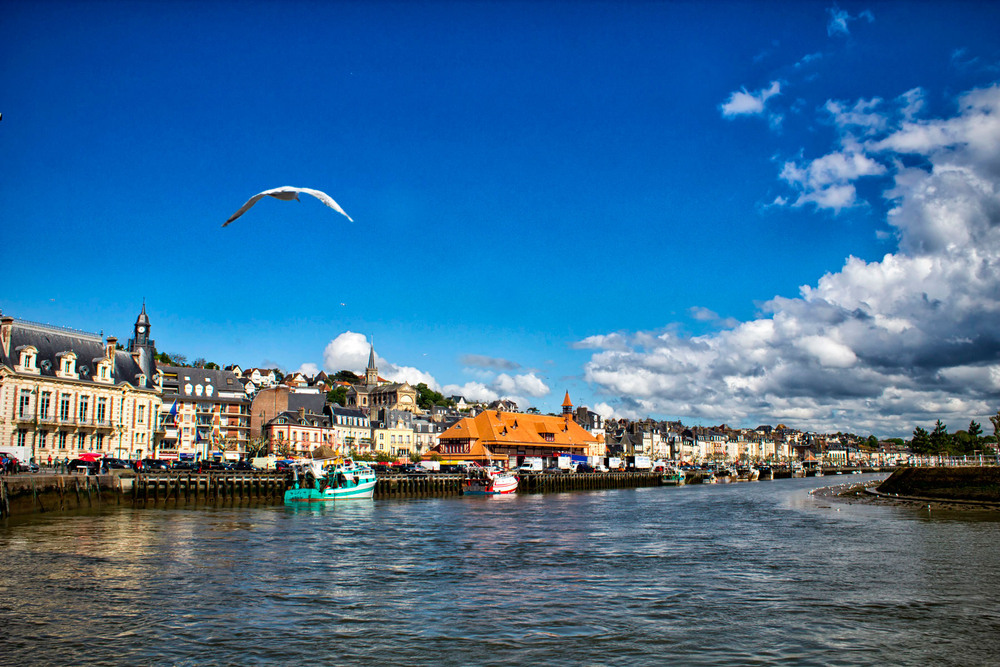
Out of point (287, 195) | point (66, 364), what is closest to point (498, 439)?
point (66, 364)

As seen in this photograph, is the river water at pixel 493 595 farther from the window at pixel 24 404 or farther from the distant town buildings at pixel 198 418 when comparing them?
the distant town buildings at pixel 198 418

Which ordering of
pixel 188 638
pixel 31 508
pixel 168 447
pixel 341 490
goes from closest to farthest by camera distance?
pixel 188 638 < pixel 31 508 < pixel 341 490 < pixel 168 447

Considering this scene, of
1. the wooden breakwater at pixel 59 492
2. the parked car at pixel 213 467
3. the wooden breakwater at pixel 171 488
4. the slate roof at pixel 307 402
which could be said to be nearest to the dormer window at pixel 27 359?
the wooden breakwater at pixel 171 488

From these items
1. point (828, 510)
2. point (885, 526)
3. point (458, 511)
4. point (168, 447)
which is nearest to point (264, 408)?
point (168, 447)

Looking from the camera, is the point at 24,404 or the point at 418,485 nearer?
the point at 24,404

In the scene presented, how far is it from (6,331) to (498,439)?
61.7 metres

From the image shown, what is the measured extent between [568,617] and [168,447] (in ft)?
232

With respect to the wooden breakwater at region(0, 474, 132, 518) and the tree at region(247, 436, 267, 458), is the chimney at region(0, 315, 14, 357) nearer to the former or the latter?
the wooden breakwater at region(0, 474, 132, 518)

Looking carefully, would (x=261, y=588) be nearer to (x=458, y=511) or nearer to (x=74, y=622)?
(x=74, y=622)

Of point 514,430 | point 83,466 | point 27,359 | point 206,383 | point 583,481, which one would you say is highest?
point 206,383

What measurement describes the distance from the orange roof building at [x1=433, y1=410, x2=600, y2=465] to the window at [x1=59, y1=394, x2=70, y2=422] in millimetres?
49742

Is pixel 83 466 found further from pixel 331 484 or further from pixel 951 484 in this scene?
pixel 951 484

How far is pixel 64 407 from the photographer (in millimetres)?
63000

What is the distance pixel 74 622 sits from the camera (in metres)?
17.4
